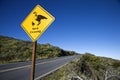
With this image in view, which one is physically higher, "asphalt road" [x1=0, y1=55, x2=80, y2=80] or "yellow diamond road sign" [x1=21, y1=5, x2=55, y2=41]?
"yellow diamond road sign" [x1=21, y1=5, x2=55, y2=41]

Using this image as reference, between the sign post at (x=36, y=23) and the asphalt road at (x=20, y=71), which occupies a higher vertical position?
the sign post at (x=36, y=23)

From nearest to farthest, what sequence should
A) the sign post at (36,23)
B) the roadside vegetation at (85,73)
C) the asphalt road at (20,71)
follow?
the sign post at (36,23) < the roadside vegetation at (85,73) < the asphalt road at (20,71)

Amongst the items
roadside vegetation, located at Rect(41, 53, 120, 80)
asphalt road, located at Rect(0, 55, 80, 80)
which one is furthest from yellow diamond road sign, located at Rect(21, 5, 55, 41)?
asphalt road, located at Rect(0, 55, 80, 80)

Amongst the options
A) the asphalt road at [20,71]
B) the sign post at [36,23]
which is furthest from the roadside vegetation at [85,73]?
the sign post at [36,23]

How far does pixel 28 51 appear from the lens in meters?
30.5

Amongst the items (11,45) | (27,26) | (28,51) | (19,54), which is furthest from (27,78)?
(11,45)

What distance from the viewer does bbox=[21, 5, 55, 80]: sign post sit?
4989 mm

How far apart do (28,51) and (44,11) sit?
85.5ft

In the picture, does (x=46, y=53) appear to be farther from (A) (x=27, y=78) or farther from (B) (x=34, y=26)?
(B) (x=34, y=26)

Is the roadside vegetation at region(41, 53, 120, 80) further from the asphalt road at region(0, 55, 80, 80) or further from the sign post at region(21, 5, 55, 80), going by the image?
the sign post at region(21, 5, 55, 80)

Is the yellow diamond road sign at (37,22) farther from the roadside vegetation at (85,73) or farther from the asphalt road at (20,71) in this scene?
the asphalt road at (20,71)

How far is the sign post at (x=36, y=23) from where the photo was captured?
4989 mm

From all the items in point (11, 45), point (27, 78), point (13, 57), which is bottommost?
point (27, 78)

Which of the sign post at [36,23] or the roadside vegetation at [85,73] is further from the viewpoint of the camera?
the roadside vegetation at [85,73]
